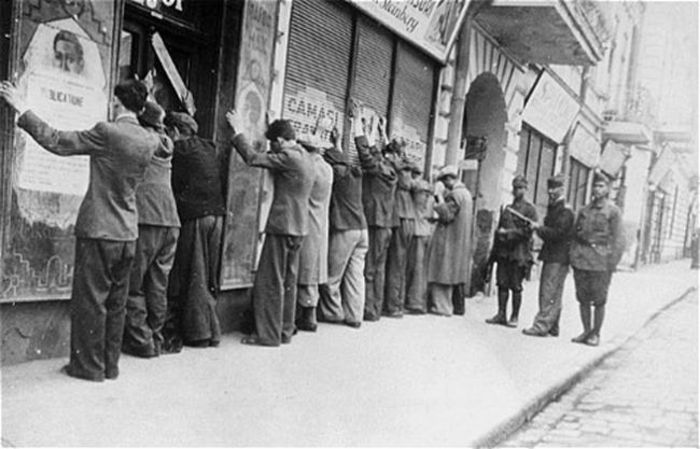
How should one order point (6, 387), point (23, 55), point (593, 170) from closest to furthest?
point (6, 387) < point (23, 55) < point (593, 170)

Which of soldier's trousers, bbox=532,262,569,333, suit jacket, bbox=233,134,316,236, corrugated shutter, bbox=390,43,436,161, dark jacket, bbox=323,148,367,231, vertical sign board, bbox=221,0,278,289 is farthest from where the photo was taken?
corrugated shutter, bbox=390,43,436,161

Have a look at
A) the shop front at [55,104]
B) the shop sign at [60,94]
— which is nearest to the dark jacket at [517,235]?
the shop front at [55,104]

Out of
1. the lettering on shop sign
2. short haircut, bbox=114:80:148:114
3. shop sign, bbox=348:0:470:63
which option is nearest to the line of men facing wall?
short haircut, bbox=114:80:148:114

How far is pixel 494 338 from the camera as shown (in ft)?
27.6

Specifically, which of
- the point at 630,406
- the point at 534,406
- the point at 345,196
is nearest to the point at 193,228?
the point at 345,196

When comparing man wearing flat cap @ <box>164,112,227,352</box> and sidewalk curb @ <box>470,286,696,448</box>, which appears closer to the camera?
sidewalk curb @ <box>470,286,696,448</box>

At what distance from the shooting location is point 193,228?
235 inches

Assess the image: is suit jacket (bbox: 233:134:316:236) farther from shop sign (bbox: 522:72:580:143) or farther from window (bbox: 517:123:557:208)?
window (bbox: 517:123:557:208)

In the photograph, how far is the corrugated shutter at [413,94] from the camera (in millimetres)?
9828

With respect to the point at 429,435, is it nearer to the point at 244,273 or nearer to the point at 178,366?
the point at 178,366

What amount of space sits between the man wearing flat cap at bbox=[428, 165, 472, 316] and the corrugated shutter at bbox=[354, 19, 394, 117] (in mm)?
1205

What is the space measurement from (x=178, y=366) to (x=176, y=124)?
1.72 meters

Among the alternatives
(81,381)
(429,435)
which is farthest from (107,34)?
(429,435)

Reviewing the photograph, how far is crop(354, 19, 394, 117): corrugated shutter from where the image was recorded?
885cm
